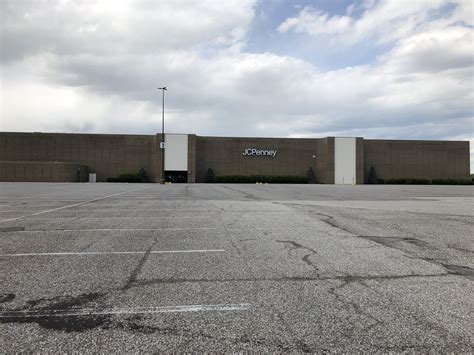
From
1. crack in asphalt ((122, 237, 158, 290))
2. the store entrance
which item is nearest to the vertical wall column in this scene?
the store entrance

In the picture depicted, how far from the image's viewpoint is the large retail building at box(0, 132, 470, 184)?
63.2 meters

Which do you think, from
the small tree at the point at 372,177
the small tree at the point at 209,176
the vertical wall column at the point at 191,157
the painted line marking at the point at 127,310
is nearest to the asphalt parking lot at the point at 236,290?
the painted line marking at the point at 127,310

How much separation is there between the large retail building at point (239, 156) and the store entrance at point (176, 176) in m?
0.17

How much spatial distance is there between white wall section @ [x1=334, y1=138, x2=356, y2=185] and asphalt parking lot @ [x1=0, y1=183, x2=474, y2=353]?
5940cm

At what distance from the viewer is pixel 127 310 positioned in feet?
13.6

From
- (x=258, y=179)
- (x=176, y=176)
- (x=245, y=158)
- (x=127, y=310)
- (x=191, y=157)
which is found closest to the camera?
(x=127, y=310)

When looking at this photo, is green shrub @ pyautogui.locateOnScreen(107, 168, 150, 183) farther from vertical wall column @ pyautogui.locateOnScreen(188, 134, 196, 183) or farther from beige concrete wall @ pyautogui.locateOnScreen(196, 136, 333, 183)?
beige concrete wall @ pyautogui.locateOnScreen(196, 136, 333, 183)

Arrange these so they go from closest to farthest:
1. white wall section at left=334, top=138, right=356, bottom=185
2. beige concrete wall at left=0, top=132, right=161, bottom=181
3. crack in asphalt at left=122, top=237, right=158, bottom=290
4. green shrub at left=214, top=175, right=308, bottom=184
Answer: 1. crack in asphalt at left=122, top=237, right=158, bottom=290
2. beige concrete wall at left=0, top=132, right=161, bottom=181
3. green shrub at left=214, top=175, right=308, bottom=184
4. white wall section at left=334, top=138, right=356, bottom=185

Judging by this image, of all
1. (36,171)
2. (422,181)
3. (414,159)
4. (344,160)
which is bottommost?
(422,181)

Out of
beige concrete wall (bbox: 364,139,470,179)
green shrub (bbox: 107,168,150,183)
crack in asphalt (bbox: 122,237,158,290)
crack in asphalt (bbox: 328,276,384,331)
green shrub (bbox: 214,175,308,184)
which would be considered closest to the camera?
crack in asphalt (bbox: 328,276,384,331)

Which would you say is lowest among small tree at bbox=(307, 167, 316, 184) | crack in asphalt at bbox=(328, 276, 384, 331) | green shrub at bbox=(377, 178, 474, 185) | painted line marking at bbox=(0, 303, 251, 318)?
painted line marking at bbox=(0, 303, 251, 318)

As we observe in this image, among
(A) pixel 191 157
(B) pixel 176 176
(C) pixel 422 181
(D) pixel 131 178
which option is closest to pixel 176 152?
(A) pixel 191 157

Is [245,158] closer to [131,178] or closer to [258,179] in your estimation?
[258,179]

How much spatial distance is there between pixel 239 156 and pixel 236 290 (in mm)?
62971
